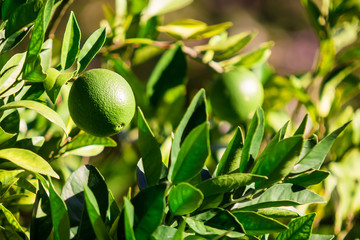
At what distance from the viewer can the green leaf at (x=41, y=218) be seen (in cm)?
56

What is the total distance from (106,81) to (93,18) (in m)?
2.90

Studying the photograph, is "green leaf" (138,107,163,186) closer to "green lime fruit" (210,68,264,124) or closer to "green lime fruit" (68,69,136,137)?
"green lime fruit" (68,69,136,137)

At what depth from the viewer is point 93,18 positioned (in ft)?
11.0

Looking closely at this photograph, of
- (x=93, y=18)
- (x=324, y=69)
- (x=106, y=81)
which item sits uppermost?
(x=106, y=81)

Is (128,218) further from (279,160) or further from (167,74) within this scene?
(167,74)

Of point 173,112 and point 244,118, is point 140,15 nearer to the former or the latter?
point 173,112

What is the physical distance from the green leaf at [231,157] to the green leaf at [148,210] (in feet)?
0.39

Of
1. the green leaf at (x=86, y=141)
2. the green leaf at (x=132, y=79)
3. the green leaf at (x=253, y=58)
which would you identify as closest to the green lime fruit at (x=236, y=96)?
the green leaf at (x=253, y=58)

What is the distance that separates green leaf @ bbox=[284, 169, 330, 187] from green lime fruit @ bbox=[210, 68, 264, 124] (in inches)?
16.6

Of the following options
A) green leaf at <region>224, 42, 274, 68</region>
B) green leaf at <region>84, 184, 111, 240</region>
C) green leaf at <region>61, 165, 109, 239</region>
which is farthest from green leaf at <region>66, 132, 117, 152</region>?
green leaf at <region>224, 42, 274, 68</region>

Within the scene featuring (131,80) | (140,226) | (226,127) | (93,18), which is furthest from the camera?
(93,18)

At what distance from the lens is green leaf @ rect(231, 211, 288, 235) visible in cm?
49

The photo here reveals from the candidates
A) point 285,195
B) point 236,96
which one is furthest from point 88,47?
point 236,96

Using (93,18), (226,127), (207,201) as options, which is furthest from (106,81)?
(93,18)
